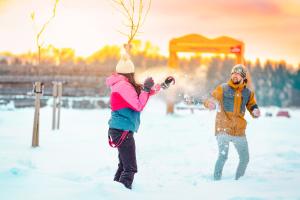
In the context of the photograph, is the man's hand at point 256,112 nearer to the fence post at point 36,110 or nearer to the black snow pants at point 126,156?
Answer: the black snow pants at point 126,156

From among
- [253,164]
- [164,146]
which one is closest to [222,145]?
[253,164]

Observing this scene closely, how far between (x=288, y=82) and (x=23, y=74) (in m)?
61.5

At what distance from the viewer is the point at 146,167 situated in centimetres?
714

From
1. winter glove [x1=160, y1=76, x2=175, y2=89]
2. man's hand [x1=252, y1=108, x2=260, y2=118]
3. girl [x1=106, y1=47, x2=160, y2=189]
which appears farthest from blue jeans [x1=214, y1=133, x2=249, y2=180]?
girl [x1=106, y1=47, x2=160, y2=189]

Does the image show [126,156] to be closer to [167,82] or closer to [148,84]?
[148,84]

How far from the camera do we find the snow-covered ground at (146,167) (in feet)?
13.6

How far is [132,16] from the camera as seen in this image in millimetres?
11414

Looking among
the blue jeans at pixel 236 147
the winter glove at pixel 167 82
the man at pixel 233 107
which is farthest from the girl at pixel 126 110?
the blue jeans at pixel 236 147

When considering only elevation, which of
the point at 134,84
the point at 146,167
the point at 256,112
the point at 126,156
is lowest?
the point at 146,167

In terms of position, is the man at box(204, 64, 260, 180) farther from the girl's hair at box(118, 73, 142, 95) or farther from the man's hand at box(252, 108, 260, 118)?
the girl's hair at box(118, 73, 142, 95)

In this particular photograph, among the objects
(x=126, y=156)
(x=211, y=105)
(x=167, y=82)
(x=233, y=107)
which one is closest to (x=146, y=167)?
(x=211, y=105)

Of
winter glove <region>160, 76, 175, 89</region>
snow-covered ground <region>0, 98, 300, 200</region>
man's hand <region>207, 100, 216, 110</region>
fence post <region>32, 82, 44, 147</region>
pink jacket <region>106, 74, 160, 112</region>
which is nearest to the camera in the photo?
snow-covered ground <region>0, 98, 300, 200</region>

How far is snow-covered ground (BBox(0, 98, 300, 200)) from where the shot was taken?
4156 millimetres

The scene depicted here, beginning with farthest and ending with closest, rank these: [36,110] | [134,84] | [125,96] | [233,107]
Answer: [36,110], [233,107], [134,84], [125,96]
